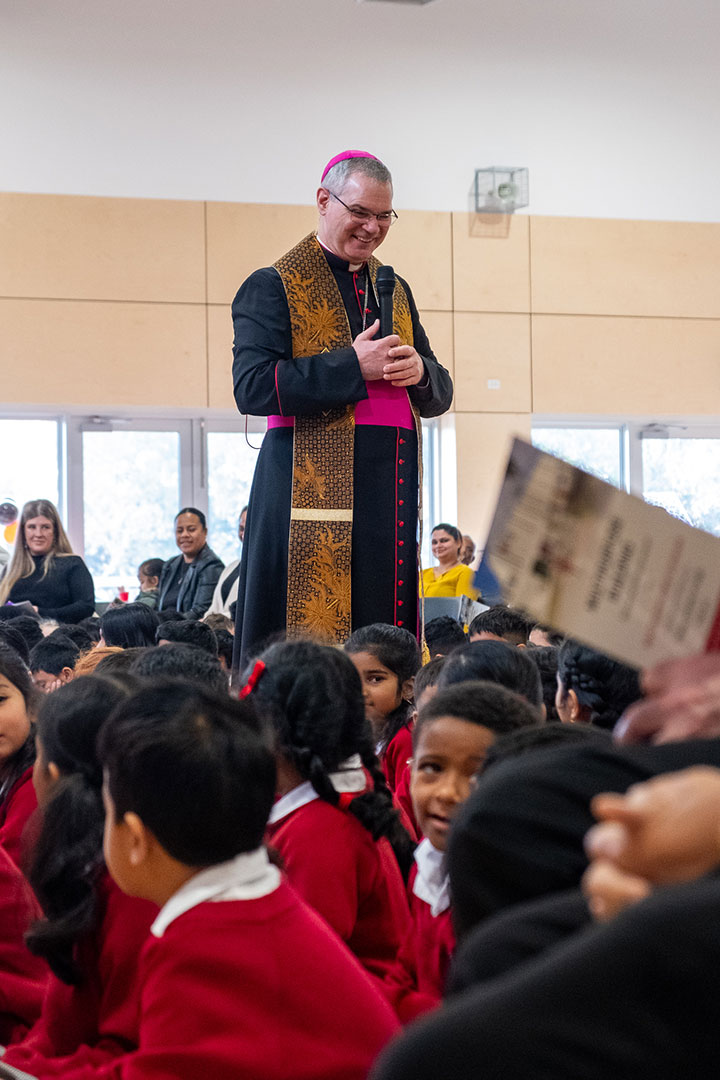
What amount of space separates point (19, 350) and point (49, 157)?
4.34 ft

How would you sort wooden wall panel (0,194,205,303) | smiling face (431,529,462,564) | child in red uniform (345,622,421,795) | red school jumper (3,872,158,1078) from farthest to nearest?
wooden wall panel (0,194,205,303) < smiling face (431,529,462,564) < child in red uniform (345,622,421,795) < red school jumper (3,872,158,1078)

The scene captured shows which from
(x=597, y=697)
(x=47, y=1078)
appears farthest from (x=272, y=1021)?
(x=597, y=697)

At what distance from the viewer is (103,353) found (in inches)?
330

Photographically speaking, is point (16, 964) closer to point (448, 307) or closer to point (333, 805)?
point (333, 805)

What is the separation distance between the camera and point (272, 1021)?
1.18 meters

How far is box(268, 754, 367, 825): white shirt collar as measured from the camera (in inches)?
69.8

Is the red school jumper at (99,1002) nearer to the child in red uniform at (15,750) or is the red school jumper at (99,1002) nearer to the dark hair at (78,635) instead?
the child in red uniform at (15,750)

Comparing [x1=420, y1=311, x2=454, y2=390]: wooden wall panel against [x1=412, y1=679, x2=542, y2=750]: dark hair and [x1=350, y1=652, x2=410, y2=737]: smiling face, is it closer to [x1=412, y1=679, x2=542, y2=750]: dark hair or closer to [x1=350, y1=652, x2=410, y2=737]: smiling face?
[x1=350, y1=652, x2=410, y2=737]: smiling face

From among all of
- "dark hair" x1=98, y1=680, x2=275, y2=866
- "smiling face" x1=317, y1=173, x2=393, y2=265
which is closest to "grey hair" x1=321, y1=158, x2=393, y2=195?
"smiling face" x1=317, y1=173, x2=393, y2=265

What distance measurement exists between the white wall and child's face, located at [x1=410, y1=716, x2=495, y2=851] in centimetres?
743

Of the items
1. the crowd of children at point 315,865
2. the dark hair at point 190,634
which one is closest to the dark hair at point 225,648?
the dark hair at point 190,634

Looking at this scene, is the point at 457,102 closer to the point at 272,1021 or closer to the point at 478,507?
the point at 478,507

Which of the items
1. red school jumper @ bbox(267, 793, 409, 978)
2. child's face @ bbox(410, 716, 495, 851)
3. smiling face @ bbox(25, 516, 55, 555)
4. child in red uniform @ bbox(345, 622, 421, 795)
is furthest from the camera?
smiling face @ bbox(25, 516, 55, 555)

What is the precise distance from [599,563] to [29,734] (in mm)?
1696
